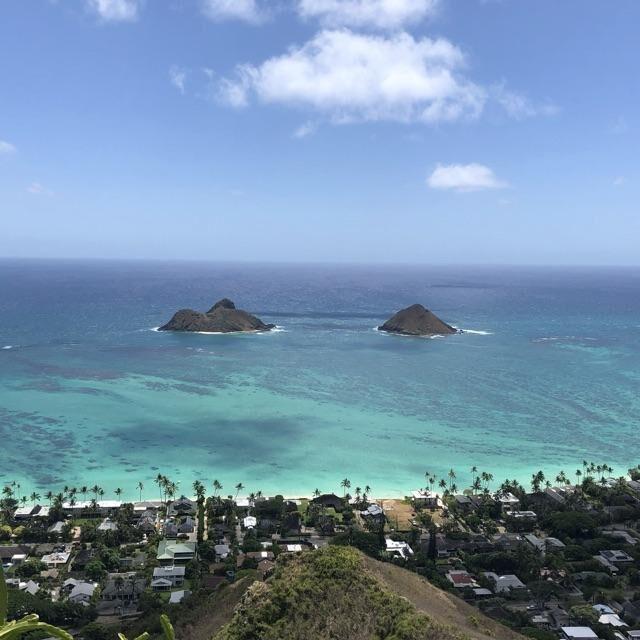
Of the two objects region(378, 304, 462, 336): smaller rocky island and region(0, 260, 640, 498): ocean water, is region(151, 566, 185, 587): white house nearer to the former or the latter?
region(0, 260, 640, 498): ocean water

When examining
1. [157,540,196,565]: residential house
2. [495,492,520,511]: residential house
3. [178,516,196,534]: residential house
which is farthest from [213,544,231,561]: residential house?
[495,492,520,511]: residential house

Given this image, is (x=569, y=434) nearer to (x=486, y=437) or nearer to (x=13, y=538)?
(x=486, y=437)

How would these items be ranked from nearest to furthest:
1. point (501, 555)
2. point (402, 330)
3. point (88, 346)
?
point (501, 555), point (88, 346), point (402, 330)

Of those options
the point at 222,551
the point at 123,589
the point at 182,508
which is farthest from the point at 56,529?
the point at 222,551

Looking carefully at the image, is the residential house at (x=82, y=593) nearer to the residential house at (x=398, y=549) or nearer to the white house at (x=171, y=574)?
the white house at (x=171, y=574)

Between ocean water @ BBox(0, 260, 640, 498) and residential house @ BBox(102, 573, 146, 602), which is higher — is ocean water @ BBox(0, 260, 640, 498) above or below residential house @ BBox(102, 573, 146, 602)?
above

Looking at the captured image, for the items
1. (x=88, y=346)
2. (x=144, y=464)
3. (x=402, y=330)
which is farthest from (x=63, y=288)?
(x=144, y=464)

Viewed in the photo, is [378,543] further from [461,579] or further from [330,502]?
[330,502]

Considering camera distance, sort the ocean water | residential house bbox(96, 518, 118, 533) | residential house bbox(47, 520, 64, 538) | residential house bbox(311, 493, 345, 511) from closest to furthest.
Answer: residential house bbox(47, 520, 64, 538)
residential house bbox(96, 518, 118, 533)
residential house bbox(311, 493, 345, 511)
the ocean water

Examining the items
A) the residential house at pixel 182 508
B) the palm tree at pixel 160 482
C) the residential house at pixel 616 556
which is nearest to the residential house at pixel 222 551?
the residential house at pixel 182 508
